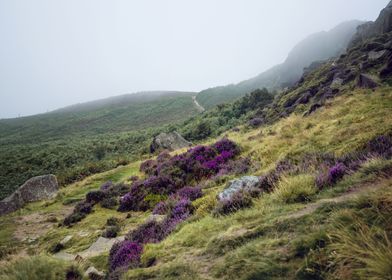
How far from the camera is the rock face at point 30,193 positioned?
16.5 m

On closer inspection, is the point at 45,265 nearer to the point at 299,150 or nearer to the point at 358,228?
the point at 358,228

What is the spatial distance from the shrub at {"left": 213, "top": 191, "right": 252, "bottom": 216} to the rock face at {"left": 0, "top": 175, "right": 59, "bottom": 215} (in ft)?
49.4

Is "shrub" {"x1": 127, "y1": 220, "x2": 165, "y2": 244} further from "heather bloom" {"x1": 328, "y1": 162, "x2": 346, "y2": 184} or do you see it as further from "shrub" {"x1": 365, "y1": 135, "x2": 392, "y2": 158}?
"shrub" {"x1": 365, "y1": 135, "x2": 392, "y2": 158}

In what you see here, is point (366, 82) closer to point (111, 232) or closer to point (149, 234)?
point (149, 234)

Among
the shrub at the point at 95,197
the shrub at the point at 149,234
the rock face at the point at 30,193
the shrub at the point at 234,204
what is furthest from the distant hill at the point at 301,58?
the shrub at the point at 234,204

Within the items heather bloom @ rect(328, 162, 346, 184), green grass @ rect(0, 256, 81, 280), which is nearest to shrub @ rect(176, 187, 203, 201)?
green grass @ rect(0, 256, 81, 280)

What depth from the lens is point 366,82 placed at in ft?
51.6

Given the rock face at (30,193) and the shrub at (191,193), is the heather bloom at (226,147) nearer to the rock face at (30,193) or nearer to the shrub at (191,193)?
the shrub at (191,193)

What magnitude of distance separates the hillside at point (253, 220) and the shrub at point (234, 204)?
0.02 m

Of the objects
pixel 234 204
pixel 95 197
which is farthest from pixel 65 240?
pixel 234 204

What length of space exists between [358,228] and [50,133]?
84.1 m

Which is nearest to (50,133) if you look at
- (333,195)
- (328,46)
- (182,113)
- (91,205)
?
(182,113)

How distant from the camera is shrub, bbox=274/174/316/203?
17.0 ft

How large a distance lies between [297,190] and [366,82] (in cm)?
1348
